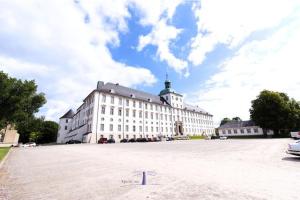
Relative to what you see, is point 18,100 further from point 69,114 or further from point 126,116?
point 69,114

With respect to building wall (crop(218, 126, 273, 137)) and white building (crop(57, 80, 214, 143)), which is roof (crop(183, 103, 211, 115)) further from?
building wall (crop(218, 126, 273, 137))

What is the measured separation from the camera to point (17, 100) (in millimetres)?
30172

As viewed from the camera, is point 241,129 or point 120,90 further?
point 241,129

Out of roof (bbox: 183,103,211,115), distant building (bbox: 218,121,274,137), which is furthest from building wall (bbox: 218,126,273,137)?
roof (bbox: 183,103,211,115)

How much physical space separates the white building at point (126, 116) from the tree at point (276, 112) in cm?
3238

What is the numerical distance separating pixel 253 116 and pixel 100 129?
145 ft

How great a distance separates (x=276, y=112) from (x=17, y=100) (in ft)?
196

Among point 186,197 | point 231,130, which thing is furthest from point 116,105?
point 231,130

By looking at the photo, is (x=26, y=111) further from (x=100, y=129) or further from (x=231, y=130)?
(x=231, y=130)

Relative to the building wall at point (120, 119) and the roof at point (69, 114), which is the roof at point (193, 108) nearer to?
the building wall at point (120, 119)

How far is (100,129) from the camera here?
50844 millimetres

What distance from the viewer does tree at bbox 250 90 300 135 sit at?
51031 mm

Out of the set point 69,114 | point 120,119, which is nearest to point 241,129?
point 120,119

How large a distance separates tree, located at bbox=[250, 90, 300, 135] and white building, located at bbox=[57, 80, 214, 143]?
1275 inches
